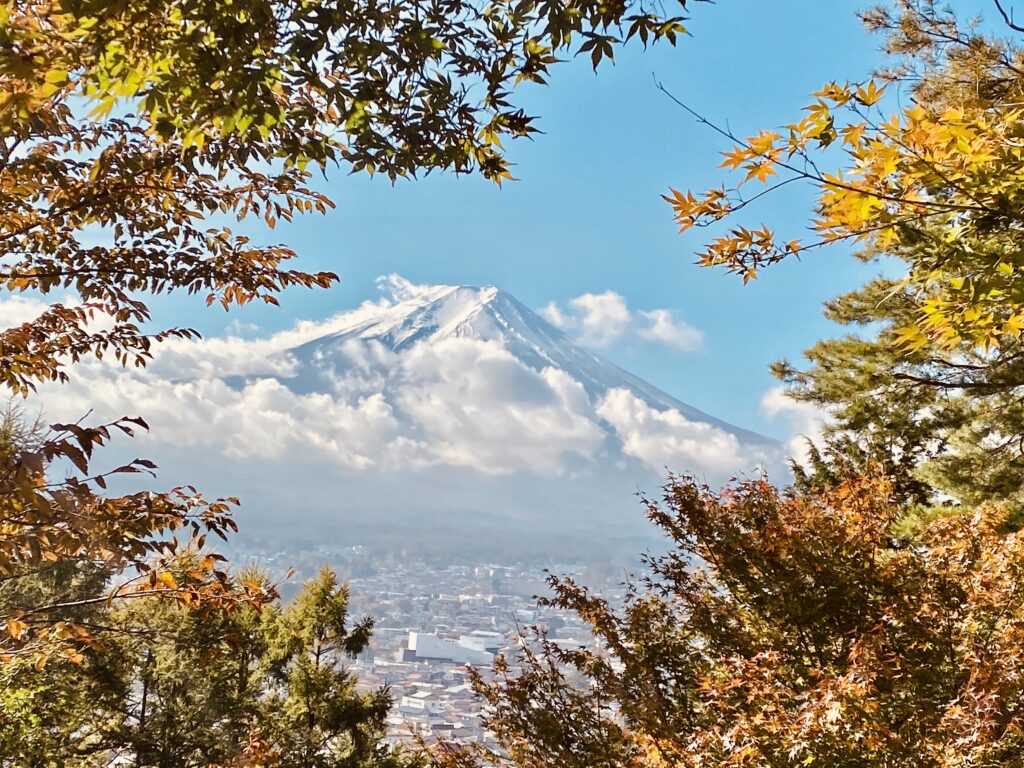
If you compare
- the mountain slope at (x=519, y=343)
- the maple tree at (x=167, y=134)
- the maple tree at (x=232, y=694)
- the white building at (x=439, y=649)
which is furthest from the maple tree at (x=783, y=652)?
the mountain slope at (x=519, y=343)

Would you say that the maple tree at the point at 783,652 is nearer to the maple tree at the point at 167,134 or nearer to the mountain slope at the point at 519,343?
the maple tree at the point at 167,134

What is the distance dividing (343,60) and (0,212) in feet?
6.94

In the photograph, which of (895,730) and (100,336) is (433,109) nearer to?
(100,336)

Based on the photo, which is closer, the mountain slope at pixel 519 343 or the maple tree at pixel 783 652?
the maple tree at pixel 783 652

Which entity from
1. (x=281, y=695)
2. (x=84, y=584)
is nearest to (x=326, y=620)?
(x=281, y=695)

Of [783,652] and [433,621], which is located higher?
[433,621]

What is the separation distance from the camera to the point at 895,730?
354 centimetres

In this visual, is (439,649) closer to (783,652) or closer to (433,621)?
(433,621)

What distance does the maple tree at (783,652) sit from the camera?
3.29 metres

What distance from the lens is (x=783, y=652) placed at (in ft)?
13.4

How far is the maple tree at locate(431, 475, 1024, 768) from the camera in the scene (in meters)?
3.29

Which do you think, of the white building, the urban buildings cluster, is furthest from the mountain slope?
the white building

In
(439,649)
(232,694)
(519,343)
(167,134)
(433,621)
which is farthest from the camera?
(519,343)

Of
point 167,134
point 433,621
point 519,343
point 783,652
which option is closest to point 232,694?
point 783,652
